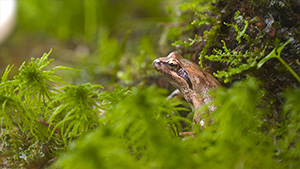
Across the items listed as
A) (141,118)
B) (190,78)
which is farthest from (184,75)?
(141,118)

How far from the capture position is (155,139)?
1.04 metres

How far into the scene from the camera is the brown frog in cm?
166

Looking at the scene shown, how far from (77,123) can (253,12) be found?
1172mm

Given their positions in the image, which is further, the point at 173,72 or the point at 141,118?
A: the point at 173,72

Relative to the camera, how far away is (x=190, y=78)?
1.67 meters

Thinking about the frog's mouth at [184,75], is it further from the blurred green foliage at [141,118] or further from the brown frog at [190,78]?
the blurred green foliage at [141,118]

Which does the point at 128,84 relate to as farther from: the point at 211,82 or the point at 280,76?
the point at 280,76

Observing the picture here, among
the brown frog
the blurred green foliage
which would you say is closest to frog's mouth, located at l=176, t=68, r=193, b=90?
the brown frog

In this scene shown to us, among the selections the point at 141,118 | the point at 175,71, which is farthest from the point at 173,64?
the point at 141,118

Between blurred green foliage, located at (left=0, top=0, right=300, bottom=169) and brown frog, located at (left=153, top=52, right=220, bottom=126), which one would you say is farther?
brown frog, located at (left=153, top=52, right=220, bottom=126)

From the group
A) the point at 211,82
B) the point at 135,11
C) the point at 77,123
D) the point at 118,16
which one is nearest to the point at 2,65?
the point at 118,16

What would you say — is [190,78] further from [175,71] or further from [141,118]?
[141,118]

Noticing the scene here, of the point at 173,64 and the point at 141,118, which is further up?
the point at 173,64

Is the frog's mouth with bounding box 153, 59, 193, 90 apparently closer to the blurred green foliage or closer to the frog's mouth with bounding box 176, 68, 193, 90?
the frog's mouth with bounding box 176, 68, 193, 90
